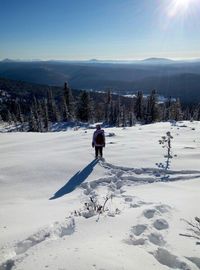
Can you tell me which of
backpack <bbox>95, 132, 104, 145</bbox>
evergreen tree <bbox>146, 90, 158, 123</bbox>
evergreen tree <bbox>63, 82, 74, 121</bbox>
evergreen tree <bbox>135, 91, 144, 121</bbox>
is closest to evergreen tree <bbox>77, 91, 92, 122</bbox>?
evergreen tree <bbox>63, 82, 74, 121</bbox>

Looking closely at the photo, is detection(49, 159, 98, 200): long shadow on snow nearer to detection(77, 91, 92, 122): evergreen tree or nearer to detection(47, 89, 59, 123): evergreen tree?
detection(77, 91, 92, 122): evergreen tree

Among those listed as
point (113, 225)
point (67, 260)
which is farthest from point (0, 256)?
point (113, 225)

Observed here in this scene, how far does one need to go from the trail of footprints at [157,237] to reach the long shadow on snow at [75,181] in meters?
3.48

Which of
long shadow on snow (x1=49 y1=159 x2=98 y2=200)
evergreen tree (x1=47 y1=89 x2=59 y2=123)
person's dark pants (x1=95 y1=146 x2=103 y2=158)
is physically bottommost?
evergreen tree (x1=47 y1=89 x2=59 y2=123)

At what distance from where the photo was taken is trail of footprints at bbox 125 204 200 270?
4.63 meters

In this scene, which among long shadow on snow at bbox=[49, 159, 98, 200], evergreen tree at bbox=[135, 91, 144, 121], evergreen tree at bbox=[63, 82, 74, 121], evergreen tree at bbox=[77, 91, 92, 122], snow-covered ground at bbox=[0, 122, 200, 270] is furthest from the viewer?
evergreen tree at bbox=[135, 91, 144, 121]

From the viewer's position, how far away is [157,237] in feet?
18.2

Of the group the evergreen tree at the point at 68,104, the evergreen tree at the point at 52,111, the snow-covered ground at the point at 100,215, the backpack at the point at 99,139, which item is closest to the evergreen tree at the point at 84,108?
the evergreen tree at the point at 68,104

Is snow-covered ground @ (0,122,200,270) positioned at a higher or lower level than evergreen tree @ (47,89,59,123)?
higher

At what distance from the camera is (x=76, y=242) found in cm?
510

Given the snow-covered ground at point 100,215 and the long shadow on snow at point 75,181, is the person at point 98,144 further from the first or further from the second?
the long shadow on snow at point 75,181

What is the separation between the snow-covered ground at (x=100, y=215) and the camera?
4.59 metres

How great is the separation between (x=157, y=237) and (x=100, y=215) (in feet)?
5.05

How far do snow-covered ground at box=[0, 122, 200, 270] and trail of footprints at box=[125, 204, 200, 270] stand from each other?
0.02m
